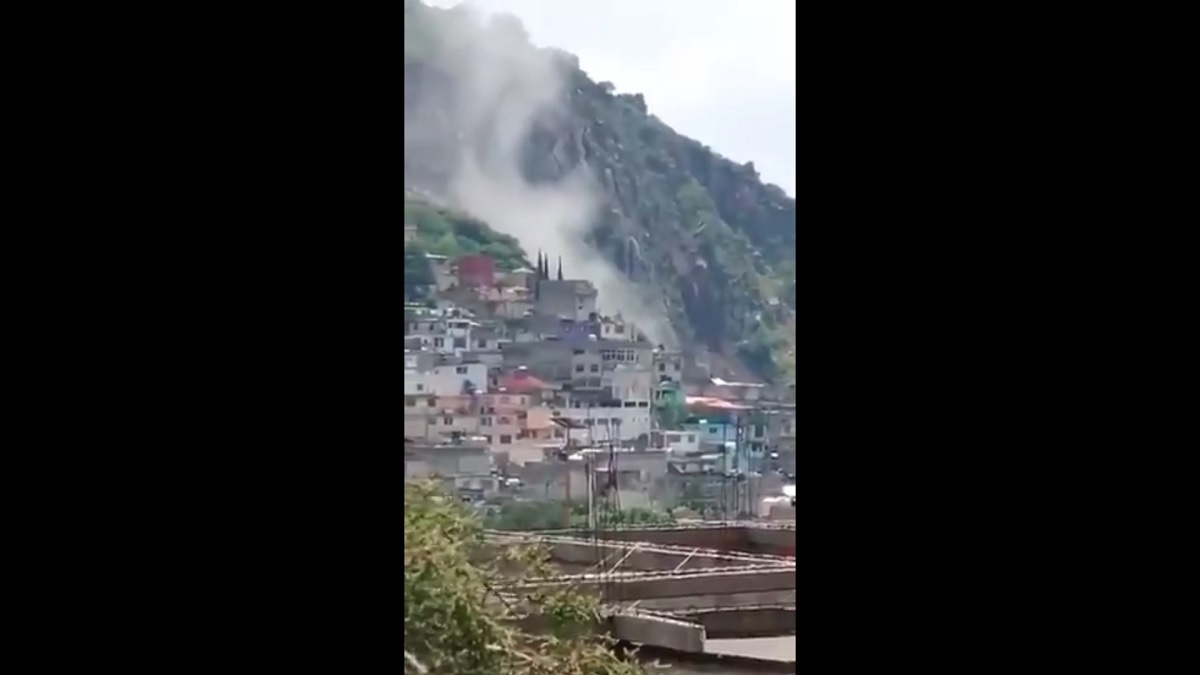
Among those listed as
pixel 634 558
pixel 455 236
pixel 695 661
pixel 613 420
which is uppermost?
pixel 455 236

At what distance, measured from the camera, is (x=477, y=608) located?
44.9 inches

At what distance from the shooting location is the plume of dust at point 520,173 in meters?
1.13

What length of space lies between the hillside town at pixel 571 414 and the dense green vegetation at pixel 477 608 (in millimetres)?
42

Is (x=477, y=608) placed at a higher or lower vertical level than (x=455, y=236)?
lower

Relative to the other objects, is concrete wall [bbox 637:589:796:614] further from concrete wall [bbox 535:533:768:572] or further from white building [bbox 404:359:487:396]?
white building [bbox 404:359:487:396]

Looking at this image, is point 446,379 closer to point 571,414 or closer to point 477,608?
point 571,414

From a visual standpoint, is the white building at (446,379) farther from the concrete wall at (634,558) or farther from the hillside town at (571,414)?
the concrete wall at (634,558)

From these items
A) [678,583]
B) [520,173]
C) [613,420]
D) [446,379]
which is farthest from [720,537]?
[520,173]

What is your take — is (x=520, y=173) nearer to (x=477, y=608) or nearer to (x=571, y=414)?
(x=571, y=414)

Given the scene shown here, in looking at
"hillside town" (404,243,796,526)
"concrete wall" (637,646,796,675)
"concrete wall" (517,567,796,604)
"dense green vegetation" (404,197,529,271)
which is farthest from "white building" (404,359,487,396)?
"concrete wall" (637,646,796,675)

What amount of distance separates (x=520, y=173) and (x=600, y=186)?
9cm

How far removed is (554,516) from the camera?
3.71 ft

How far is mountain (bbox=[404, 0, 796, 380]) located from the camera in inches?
44.4
